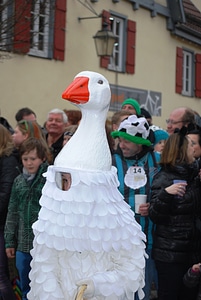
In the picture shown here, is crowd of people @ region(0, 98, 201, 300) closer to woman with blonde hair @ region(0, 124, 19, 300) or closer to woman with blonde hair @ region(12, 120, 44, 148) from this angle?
woman with blonde hair @ region(0, 124, 19, 300)

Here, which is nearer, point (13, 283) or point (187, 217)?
point (187, 217)

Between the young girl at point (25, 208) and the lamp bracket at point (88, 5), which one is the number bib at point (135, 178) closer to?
the young girl at point (25, 208)

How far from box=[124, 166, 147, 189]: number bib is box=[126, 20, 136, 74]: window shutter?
9.23 m

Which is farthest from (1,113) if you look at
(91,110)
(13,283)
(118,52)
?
(91,110)

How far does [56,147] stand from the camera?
546cm

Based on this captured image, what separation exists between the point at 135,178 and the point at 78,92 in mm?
1796

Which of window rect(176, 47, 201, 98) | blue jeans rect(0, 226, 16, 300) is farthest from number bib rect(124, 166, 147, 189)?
window rect(176, 47, 201, 98)

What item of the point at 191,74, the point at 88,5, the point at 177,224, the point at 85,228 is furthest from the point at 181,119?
the point at 191,74

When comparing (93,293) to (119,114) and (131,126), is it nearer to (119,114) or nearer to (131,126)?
(131,126)

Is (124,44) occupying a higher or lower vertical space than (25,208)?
higher

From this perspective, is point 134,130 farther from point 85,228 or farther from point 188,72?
point 188,72

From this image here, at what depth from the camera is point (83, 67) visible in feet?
38.6

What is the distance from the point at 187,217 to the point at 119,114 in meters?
1.56

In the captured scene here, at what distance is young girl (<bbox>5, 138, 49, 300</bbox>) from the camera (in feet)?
14.5
